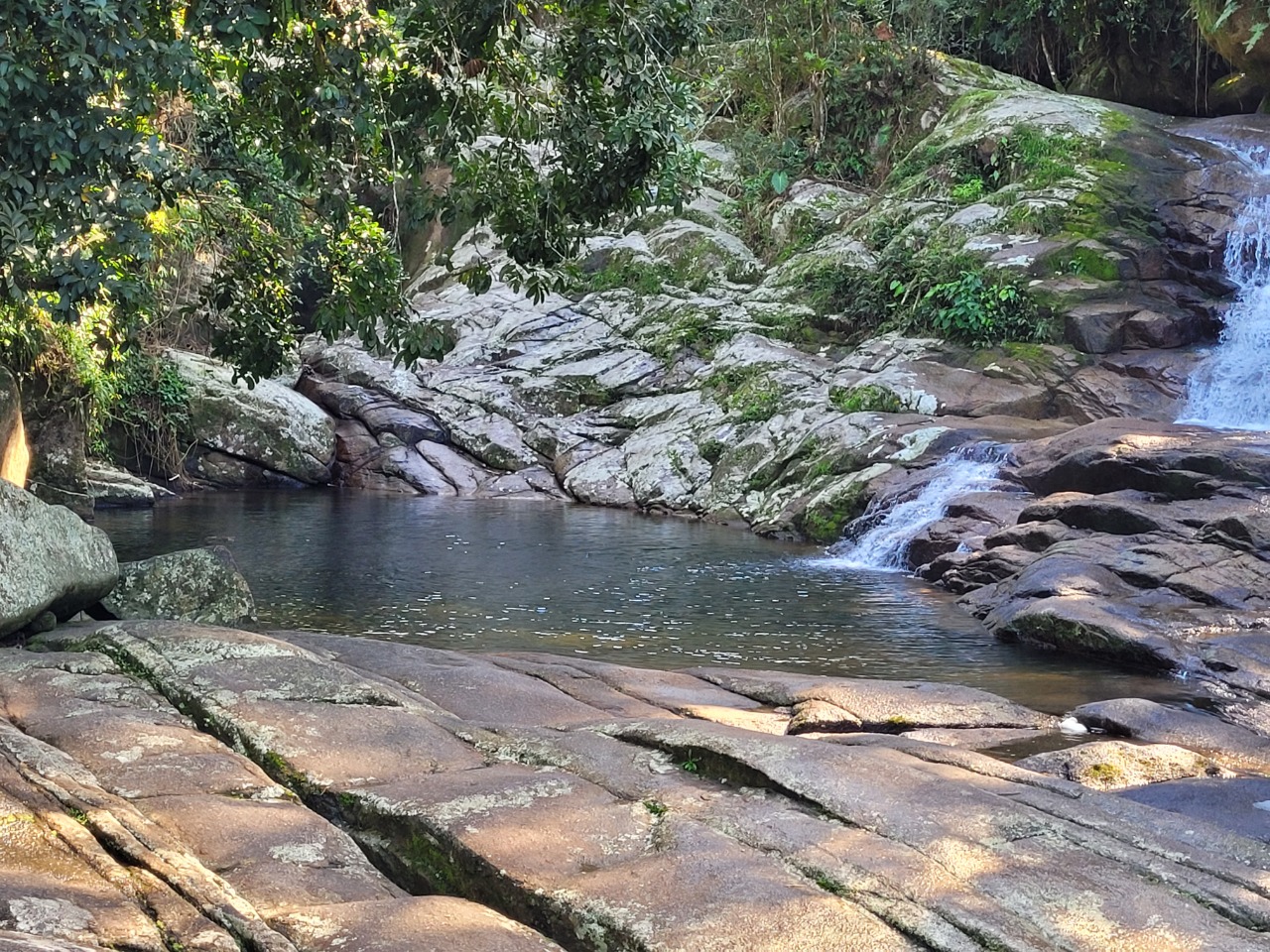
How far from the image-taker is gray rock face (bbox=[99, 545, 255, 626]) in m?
10.1

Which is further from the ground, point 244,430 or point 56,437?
point 56,437

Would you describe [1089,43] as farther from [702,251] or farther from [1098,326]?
[1098,326]

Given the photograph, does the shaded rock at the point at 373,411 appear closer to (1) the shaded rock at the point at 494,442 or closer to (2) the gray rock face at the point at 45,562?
(1) the shaded rock at the point at 494,442

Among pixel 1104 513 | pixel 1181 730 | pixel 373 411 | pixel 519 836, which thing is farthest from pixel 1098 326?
pixel 519 836

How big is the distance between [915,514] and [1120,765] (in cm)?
1073

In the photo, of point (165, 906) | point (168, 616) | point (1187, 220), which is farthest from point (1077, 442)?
point (165, 906)

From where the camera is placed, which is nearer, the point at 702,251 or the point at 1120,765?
the point at 1120,765

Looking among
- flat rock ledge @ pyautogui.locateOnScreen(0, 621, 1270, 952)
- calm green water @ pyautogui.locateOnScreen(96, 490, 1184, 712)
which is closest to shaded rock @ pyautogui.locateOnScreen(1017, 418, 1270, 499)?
calm green water @ pyautogui.locateOnScreen(96, 490, 1184, 712)

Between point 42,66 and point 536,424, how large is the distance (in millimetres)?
20090

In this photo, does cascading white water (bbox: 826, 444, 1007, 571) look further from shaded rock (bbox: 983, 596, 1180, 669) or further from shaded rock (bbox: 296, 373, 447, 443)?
shaded rock (bbox: 296, 373, 447, 443)

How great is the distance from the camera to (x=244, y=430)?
25.7 metres

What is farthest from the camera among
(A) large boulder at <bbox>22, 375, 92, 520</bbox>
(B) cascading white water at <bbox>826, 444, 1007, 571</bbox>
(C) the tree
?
(A) large boulder at <bbox>22, 375, 92, 520</bbox>

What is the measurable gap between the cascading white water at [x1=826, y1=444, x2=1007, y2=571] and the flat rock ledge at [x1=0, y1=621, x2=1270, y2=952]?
10.4 metres

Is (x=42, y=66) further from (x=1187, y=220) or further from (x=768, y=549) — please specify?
(x=1187, y=220)
